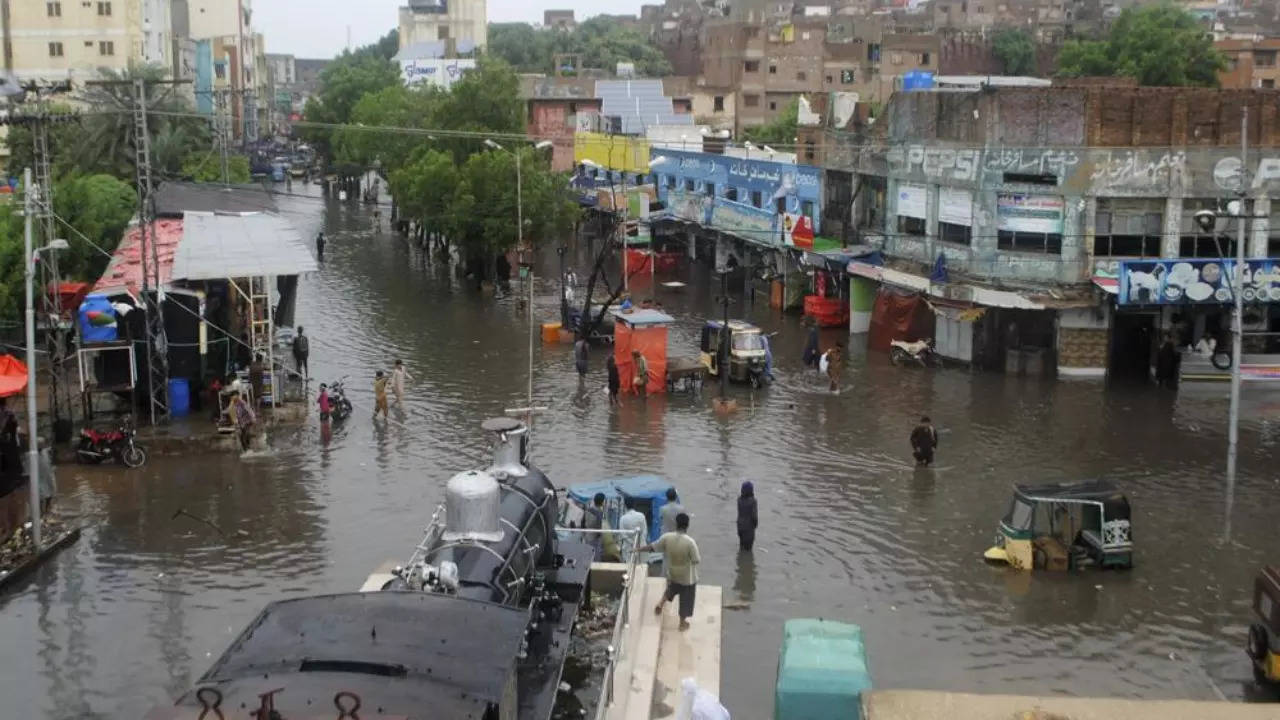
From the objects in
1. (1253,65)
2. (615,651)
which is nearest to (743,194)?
(615,651)

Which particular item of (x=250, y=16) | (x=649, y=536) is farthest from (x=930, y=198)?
(x=250, y=16)

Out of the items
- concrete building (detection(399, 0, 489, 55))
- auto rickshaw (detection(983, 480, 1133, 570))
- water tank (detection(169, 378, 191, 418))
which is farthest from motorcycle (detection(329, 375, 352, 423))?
concrete building (detection(399, 0, 489, 55))

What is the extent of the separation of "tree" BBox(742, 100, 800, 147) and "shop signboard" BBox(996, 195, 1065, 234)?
39189 millimetres

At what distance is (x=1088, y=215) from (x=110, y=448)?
70.5ft

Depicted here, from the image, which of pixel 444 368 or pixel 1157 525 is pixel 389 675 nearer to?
pixel 1157 525

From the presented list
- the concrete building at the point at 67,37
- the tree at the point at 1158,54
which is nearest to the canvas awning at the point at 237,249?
the concrete building at the point at 67,37

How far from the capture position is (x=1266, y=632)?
48.5ft

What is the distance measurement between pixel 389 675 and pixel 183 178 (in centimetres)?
4972

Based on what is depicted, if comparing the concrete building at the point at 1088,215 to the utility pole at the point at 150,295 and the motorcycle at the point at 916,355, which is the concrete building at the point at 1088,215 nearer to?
the motorcycle at the point at 916,355

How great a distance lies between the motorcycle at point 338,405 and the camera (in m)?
27.6

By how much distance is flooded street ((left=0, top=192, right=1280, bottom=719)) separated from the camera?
1572 cm

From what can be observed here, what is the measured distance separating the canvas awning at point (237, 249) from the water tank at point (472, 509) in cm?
1483

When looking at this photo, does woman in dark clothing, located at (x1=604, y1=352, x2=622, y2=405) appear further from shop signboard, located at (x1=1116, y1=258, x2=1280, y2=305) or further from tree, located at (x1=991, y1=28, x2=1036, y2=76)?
tree, located at (x1=991, y1=28, x2=1036, y2=76)

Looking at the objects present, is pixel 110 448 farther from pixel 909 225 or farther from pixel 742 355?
pixel 909 225
